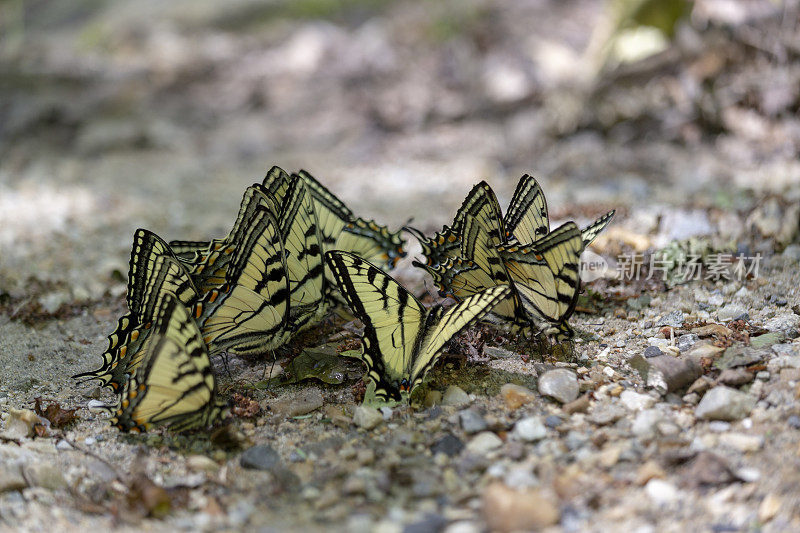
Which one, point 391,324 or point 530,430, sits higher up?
point 391,324

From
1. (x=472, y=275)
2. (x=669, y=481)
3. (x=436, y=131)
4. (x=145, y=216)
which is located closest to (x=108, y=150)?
(x=145, y=216)

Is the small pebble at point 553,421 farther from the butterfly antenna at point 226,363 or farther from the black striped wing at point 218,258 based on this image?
the black striped wing at point 218,258

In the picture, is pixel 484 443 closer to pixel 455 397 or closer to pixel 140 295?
pixel 455 397

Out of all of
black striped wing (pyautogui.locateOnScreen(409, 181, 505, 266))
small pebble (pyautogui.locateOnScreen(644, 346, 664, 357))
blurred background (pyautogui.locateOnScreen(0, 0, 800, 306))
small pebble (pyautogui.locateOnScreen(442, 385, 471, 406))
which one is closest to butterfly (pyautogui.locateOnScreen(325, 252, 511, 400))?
small pebble (pyautogui.locateOnScreen(442, 385, 471, 406))

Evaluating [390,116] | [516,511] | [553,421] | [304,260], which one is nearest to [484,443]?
[553,421]

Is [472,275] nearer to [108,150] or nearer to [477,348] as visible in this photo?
[477,348]

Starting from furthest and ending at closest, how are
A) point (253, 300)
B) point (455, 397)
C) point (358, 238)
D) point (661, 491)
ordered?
point (358, 238) → point (253, 300) → point (455, 397) → point (661, 491)
